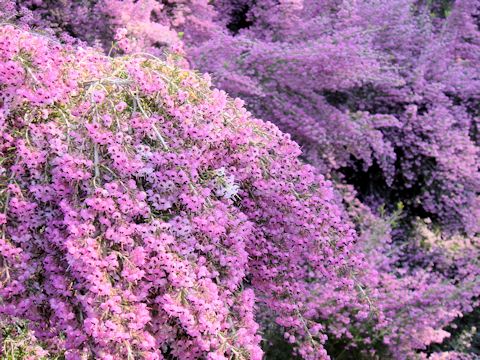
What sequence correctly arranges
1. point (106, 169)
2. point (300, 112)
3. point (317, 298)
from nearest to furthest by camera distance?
point (106, 169)
point (317, 298)
point (300, 112)

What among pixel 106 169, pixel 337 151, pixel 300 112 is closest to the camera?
pixel 106 169

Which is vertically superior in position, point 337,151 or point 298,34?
point 298,34

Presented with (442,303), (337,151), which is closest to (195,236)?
(442,303)

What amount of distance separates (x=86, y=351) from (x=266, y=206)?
30.6 inches

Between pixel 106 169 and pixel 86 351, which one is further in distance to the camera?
pixel 106 169

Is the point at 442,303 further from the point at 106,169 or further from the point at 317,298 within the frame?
the point at 106,169

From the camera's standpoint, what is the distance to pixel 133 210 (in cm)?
169

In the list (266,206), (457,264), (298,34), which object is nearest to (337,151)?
(298,34)

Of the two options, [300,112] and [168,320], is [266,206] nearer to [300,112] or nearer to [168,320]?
[168,320]

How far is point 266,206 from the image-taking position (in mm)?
2141

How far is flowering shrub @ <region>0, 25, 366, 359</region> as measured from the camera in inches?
64.2

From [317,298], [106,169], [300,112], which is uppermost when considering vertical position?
[106,169]

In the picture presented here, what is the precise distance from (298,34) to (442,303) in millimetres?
2163

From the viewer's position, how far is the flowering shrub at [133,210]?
1631mm
